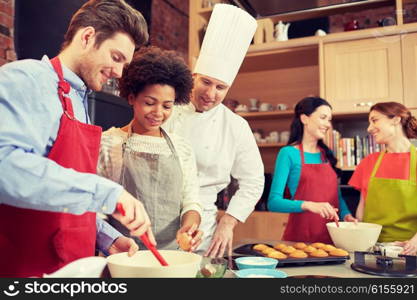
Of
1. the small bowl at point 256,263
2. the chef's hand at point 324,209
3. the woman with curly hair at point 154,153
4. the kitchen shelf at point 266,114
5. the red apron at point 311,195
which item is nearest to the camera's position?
the small bowl at point 256,263

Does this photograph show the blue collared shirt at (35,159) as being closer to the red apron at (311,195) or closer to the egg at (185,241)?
the egg at (185,241)

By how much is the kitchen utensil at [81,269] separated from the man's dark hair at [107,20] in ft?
1.71

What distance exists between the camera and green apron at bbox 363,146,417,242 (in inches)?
68.6

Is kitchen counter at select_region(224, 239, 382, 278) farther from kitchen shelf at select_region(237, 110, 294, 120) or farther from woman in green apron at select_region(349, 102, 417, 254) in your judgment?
kitchen shelf at select_region(237, 110, 294, 120)

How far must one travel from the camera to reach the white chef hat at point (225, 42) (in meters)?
1.65

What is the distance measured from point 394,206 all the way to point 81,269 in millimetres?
1638

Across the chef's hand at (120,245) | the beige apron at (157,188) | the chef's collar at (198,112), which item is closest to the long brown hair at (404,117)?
the chef's collar at (198,112)

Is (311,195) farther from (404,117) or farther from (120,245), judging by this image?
(120,245)

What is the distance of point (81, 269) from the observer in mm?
541

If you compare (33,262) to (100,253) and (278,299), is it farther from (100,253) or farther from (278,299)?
(278,299)

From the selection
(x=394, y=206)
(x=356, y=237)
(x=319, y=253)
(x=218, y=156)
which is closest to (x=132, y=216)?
(x=319, y=253)

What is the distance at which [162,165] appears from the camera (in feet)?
4.26

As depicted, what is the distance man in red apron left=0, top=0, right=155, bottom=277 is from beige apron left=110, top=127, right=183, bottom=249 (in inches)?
10.6

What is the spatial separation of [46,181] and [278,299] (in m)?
0.45
